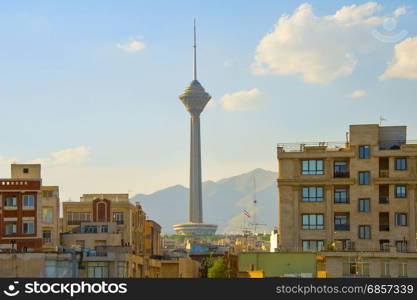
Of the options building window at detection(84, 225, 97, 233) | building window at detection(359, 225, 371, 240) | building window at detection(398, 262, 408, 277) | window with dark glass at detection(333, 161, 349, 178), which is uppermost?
window with dark glass at detection(333, 161, 349, 178)

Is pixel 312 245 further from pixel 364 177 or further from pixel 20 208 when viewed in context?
pixel 20 208

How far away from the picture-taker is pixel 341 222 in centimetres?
15500

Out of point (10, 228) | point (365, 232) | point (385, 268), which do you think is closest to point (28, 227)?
point (10, 228)

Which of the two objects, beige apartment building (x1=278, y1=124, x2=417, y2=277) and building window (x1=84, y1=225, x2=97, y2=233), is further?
building window (x1=84, y1=225, x2=97, y2=233)

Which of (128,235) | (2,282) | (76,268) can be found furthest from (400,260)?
(128,235)

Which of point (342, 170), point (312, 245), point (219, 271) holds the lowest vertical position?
point (219, 271)

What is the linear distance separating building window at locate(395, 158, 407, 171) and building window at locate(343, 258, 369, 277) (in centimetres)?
3204

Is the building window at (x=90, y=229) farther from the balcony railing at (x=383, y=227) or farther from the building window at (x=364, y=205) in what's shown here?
the balcony railing at (x=383, y=227)

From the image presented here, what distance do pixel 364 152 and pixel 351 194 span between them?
16.6ft

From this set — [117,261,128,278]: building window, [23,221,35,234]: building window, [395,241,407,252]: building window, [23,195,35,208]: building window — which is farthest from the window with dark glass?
[117,261,128,278]: building window

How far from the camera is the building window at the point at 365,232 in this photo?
504 feet

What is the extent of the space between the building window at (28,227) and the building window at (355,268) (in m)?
43.0

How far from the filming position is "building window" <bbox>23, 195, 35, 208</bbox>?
15250 centimetres

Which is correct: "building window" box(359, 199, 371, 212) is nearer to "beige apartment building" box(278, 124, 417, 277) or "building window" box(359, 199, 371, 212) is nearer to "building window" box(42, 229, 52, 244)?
"beige apartment building" box(278, 124, 417, 277)
